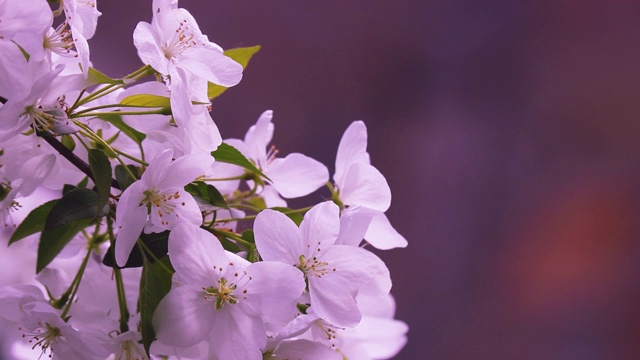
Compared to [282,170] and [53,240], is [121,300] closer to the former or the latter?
[53,240]

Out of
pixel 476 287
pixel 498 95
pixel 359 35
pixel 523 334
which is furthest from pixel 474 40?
pixel 523 334

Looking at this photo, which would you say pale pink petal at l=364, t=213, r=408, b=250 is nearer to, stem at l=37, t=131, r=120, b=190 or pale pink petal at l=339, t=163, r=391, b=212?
pale pink petal at l=339, t=163, r=391, b=212

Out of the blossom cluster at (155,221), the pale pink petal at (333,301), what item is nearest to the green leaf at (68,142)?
the blossom cluster at (155,221)

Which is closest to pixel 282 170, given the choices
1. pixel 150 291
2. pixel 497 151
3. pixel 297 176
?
pixel 297 176

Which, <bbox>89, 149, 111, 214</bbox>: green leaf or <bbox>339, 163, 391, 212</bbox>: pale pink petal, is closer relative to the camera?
<bbox>89, 149, 111, 214</bbox>: green leaf

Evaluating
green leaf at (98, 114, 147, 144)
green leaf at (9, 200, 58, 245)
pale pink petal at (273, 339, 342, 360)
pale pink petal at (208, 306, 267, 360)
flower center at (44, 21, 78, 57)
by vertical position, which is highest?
flower center at (44, 21, 78, 57)

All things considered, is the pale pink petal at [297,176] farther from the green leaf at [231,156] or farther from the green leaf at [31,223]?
the green leaf at [31,223]

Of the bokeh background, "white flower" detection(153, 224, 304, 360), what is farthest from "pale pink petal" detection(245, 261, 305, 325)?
the bokeh background
